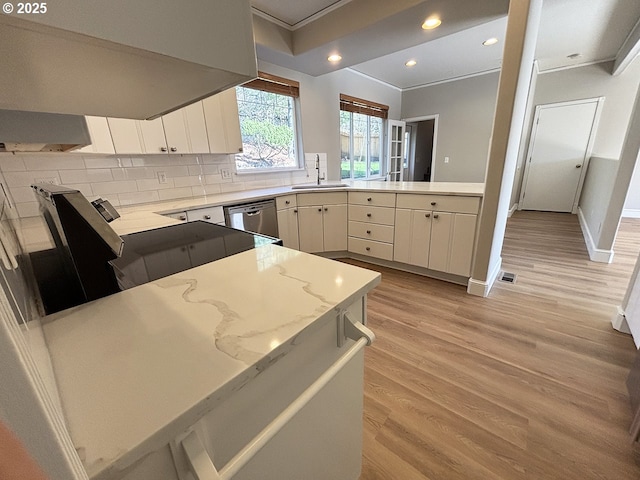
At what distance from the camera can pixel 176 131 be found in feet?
7.28

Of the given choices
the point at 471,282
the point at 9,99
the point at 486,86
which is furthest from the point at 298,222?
the point at 486,86

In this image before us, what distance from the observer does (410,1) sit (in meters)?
2.02

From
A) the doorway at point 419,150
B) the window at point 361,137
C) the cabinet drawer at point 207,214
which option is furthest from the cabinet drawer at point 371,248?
the doorway at point 419,150

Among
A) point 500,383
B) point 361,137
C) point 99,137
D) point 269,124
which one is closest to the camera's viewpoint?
point 500,383

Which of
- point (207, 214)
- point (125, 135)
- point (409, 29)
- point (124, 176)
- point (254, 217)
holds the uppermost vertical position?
point (409, 29)

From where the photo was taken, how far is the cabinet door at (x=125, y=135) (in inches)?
75.4

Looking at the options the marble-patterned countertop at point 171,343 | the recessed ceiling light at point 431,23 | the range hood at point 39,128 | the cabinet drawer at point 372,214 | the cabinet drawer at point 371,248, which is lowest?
the cabinet drawer at point 371,248

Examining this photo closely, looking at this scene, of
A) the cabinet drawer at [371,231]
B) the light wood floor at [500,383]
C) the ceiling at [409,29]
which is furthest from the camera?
the cabinet drawer at [371,231]

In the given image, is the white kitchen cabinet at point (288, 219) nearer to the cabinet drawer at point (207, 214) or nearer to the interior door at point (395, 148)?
the cabinet drawer at point (207, 214)

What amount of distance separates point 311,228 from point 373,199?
0.77 m

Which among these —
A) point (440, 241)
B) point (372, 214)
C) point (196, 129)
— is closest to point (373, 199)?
point (372, 214)

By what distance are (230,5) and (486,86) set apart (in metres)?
5.66

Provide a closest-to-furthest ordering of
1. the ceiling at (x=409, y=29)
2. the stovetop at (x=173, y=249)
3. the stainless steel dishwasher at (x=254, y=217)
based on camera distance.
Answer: the stovetop at (x=173, y=249), the ceiling at (x=409, y=29), the stainless steel dishwasher at (x=254, y=217)

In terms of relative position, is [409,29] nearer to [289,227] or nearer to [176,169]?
[289,227]
